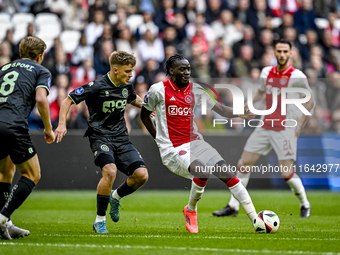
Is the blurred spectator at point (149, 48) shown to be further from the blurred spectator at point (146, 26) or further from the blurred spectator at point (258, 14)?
the blurred spectator at point (258, 14)

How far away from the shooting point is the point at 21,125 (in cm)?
525

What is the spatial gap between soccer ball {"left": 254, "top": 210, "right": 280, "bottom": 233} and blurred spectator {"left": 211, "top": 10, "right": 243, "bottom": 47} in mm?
9006

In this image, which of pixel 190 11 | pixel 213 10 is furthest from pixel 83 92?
pixel 213 10

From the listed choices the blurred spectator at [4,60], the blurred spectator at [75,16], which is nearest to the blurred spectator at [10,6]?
the blurred spectator at [75,16]

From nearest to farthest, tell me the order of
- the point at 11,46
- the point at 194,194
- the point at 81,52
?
the point at 194,194
the point at 11,46
the point at 81,52

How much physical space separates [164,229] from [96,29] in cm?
823

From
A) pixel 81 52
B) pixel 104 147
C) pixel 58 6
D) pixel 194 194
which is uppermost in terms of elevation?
pixel 58 6

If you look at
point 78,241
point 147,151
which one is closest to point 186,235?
point 78,241

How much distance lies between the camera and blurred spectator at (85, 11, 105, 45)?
13367mm

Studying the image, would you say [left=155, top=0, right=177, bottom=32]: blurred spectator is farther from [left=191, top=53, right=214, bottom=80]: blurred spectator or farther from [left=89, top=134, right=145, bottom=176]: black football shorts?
[left=89, top=134, right=145, bottom=176]: black football shorts

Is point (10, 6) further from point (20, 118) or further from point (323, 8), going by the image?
point (20, 118)

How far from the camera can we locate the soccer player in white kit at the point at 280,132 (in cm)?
789

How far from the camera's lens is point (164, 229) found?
634cm

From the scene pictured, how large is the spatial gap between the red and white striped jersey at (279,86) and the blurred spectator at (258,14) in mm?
6870
